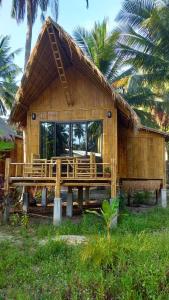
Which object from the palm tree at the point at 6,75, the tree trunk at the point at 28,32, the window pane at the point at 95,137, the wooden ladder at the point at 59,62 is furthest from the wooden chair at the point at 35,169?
the palm tree at the point at 6,75

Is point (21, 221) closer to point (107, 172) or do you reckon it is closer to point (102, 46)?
point (107, 172)

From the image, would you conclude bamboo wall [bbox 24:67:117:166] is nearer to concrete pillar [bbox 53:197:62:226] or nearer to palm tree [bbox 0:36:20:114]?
concrete pillar [bbox 53:197:62:226]

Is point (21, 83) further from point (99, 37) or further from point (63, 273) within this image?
point (99, 37)

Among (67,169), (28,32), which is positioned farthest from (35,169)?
(28,32)

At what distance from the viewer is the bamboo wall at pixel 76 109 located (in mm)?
12555

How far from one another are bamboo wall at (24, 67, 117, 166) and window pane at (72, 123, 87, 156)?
35 cm

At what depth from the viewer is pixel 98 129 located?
12.7 meters

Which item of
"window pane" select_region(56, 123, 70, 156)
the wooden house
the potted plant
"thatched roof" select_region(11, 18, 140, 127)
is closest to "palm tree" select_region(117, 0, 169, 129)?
the wooden house

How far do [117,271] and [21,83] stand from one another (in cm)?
778

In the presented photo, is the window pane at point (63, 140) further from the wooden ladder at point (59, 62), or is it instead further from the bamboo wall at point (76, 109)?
the wooden ladder at point (59, 62)

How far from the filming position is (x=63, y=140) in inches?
503

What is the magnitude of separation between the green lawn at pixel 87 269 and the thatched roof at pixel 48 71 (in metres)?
5.33

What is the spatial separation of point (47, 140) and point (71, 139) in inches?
34.4

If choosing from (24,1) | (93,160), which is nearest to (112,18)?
(24,1)
